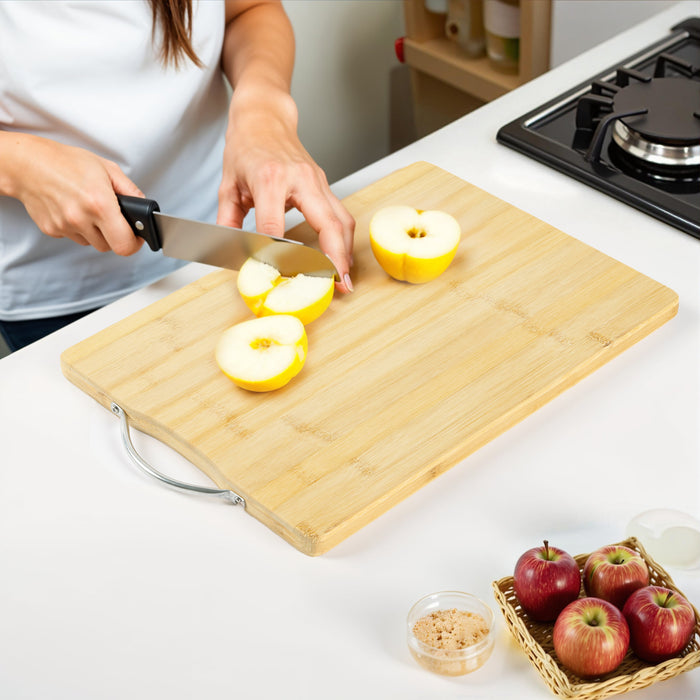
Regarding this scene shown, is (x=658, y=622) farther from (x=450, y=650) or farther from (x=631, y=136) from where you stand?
(x=631, y=136)

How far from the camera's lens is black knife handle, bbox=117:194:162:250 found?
995mm

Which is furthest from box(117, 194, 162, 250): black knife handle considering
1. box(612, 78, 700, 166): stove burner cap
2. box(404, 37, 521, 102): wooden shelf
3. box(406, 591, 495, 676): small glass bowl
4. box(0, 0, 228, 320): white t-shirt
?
box(404, 37, 521, 102): wooden shelf

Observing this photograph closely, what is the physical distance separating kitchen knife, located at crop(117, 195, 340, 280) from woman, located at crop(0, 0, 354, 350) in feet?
0.07

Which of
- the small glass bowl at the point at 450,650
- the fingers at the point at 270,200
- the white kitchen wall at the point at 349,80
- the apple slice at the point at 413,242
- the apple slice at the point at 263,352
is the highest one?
the fingers at the point at 270,200

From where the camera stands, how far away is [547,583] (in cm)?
70

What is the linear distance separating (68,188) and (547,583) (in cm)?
67

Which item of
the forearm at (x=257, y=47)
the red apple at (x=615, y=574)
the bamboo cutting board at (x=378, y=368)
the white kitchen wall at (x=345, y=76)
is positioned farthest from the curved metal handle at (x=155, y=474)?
the white kitchen wall at (x=345, y=76)

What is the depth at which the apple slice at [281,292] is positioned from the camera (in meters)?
0.99

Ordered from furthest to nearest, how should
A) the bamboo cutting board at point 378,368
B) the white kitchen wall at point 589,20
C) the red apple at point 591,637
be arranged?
1. the white kitchen wall at point 589,20
2. the bamboo cutting board at point 378,368
3. the red apple at point 591,637

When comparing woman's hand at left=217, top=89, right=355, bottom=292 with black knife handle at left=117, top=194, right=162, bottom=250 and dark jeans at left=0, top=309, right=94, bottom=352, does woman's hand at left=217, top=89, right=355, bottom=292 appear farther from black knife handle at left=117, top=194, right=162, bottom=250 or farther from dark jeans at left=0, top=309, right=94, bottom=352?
dark jeans at left=0, top=309, right=94, bottom=352

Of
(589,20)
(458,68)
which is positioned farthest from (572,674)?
(458,68)

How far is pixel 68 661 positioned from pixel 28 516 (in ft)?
0.57

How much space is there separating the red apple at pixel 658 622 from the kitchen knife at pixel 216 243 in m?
0.50

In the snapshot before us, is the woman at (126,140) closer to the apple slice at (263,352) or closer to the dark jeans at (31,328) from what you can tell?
the dark jeans at (31,328)
